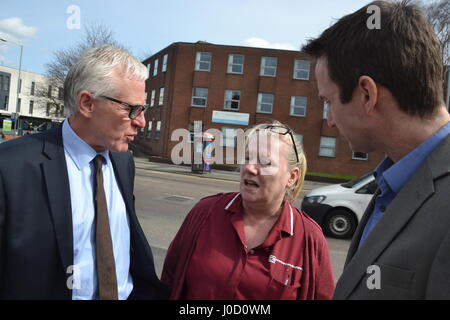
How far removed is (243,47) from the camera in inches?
1140

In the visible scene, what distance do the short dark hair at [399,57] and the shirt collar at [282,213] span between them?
958 mm

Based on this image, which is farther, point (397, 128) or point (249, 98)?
point (249, 98)

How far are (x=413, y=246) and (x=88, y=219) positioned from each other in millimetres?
1500

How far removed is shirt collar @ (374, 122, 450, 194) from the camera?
4.37 feet

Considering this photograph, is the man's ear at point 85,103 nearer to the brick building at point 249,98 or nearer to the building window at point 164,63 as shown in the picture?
the brick building at point 249,98

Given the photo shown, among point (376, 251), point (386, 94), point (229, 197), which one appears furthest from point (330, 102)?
point (229, 197)

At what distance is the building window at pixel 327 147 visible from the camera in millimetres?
27406

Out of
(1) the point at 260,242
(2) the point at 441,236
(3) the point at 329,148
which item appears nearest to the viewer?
(2) the point at 441,236

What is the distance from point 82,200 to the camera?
186 centimetres

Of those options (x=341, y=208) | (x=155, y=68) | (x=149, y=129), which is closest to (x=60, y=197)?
(x=341, y=208)

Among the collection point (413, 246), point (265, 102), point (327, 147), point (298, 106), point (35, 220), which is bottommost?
point (35, 220)

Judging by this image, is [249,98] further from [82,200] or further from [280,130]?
[82,200]
